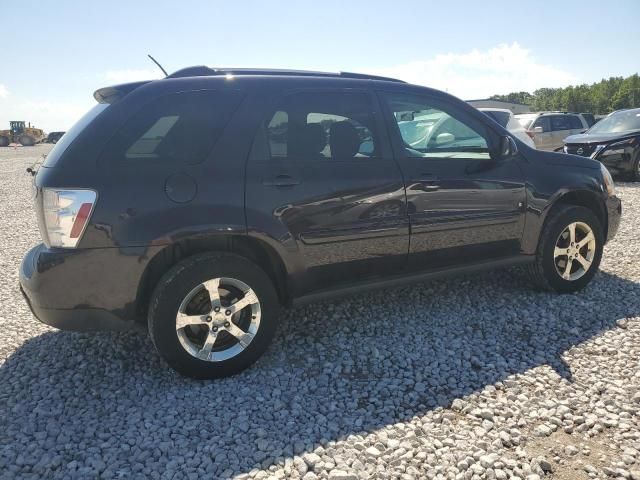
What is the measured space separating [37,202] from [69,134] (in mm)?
457

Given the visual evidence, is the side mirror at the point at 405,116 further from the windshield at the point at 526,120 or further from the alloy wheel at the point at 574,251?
the windshield at the point at 526,120

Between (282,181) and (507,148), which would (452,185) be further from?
(282,181)

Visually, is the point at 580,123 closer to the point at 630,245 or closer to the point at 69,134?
the point at 630,245

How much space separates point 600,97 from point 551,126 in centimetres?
11052

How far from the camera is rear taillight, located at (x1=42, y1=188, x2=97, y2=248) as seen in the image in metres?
2.56

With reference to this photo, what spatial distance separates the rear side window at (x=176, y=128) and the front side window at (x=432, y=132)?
1.21 metres

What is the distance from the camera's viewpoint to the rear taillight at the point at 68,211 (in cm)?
256

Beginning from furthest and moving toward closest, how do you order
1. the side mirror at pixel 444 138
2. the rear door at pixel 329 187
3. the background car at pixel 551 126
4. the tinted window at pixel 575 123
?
the tinted window at pixel 575 123 < the background car at pixel 551 126 < the side mirror at pixel 444 138 < the rear door at pixel 329 187

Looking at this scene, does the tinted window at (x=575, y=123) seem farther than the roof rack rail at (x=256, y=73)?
Yes

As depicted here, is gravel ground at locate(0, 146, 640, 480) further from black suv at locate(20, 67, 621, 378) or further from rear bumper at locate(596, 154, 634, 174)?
rear bumper at locate(596, 154, 634, 174)

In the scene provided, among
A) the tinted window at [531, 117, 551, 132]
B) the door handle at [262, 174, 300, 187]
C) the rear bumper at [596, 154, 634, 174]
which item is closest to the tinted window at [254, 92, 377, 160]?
the door handle at [262, 174, 300, 187]

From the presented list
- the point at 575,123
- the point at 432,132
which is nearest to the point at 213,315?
the point at 432,132

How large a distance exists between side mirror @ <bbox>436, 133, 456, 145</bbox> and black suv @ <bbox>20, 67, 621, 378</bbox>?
11 millimetres

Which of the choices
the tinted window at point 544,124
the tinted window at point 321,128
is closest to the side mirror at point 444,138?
the tinted window at point 321,128
